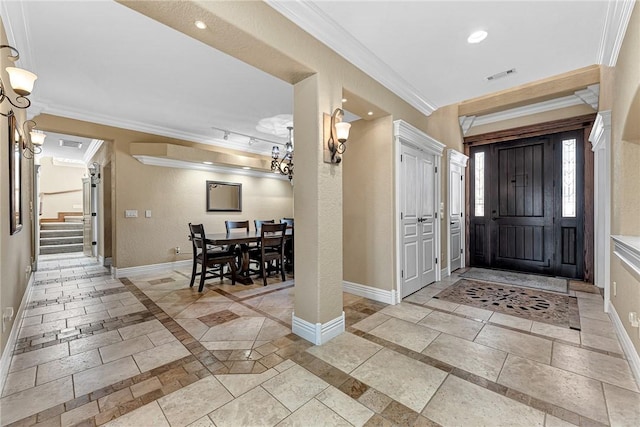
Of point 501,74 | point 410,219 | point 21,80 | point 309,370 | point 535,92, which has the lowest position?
point 309,370

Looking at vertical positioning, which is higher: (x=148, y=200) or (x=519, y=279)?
(x=148, y=200)

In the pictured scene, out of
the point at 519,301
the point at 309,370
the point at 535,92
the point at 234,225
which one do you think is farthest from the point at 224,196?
the point at 535,92

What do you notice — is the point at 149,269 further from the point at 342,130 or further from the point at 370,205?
the point at 342,130

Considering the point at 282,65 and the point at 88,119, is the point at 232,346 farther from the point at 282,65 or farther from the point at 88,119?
the point at 88,119

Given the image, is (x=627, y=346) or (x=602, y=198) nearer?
(x=627, y=346)

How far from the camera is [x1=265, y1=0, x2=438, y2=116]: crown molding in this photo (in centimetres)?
210

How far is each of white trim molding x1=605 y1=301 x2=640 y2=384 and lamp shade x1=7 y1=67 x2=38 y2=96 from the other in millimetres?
4399

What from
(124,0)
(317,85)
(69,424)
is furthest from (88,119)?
(69,424)

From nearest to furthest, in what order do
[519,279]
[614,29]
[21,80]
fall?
[21,80] → [614,29] → [519,279]

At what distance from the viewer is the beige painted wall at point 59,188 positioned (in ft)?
31.1

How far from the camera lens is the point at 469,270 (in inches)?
204

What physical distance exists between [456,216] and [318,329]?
3.95 meters

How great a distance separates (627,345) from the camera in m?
2.18

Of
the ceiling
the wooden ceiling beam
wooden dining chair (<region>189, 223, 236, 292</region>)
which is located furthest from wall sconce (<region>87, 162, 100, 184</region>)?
the wooden ceiling beam
